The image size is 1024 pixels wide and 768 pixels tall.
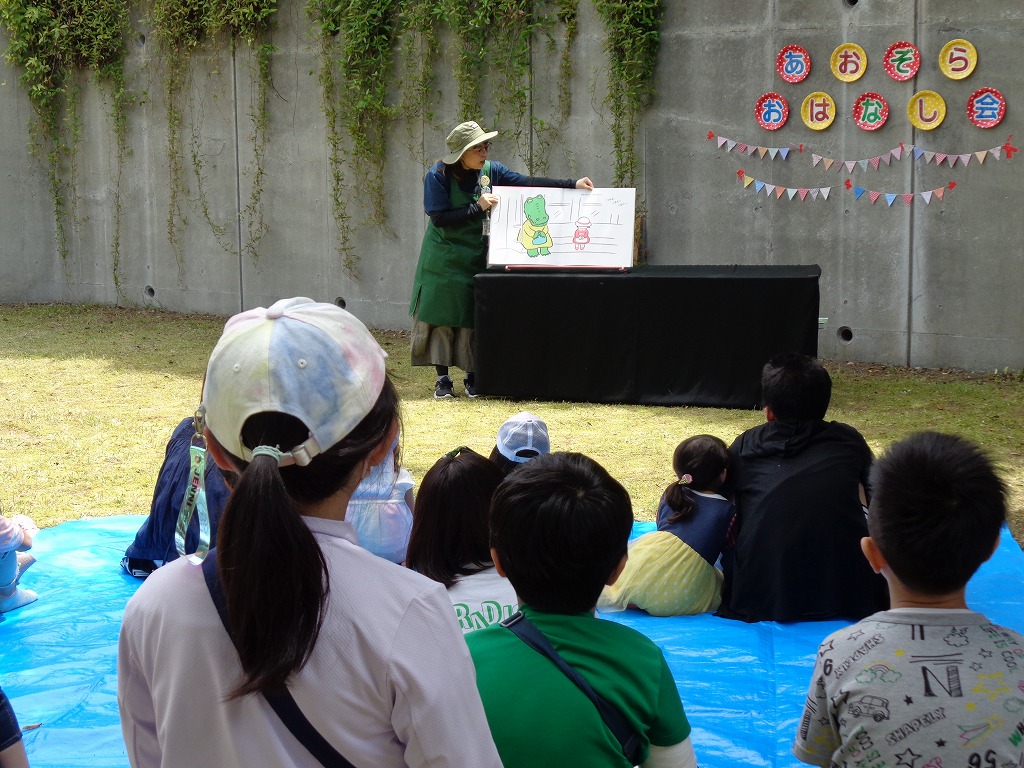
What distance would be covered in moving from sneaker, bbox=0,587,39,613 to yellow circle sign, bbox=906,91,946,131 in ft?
18.7

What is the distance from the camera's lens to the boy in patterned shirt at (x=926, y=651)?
1.35 meters

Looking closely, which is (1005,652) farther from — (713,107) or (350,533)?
(713,107)

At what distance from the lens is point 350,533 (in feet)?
3.80

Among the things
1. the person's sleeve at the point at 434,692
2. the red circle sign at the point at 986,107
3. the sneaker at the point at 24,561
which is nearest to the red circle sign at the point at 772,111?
the red circle sign at the point at 986,107

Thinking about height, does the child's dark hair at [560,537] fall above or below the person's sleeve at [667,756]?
above

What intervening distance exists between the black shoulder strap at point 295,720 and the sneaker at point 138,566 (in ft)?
8.32

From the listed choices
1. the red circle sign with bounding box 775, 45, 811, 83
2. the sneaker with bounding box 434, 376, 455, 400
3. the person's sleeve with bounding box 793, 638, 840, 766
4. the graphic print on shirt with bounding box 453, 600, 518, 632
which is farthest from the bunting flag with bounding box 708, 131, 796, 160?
the person's sleeve with bounding box 793, 638, 840, 766

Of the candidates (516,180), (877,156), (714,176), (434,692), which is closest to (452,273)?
(516,180)

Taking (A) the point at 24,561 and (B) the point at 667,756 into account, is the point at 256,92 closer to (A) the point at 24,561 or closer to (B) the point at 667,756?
(A) the point at 24,561

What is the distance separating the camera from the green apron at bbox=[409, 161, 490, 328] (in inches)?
249

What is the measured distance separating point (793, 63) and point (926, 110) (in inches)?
35.1

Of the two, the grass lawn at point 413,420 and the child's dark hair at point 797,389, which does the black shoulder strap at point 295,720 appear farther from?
the grass lawn at point 413,420

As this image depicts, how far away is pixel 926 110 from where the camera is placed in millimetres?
6766

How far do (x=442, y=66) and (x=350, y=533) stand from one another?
7699 millimetres
